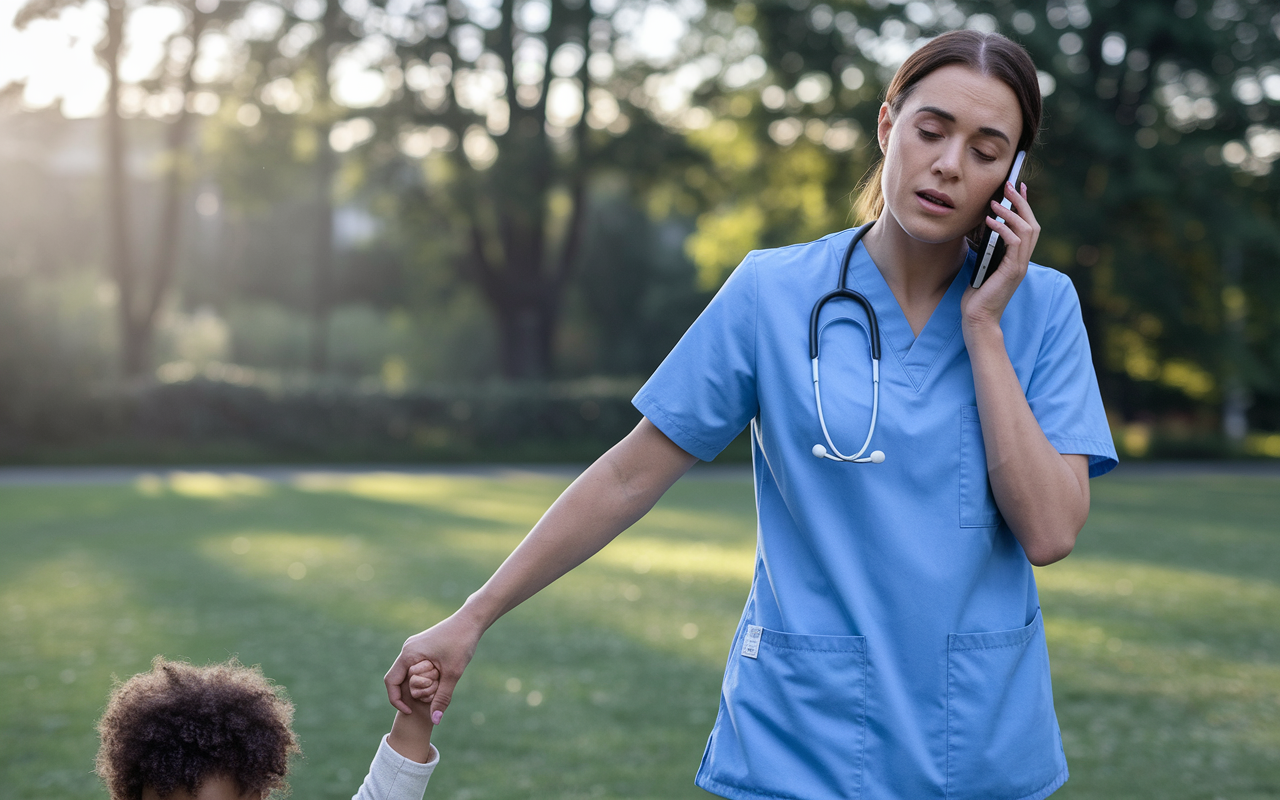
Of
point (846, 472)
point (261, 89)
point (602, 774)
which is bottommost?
point (602, 774)

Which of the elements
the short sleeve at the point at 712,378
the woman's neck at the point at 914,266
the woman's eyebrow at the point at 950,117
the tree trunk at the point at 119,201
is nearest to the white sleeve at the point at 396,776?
the short sleeve at the point at 712,378

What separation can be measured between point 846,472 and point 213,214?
5061 cm

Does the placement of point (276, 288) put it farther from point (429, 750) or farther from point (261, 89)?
point (429, 750)

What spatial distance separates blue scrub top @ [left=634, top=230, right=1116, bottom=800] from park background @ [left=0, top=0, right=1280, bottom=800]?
2924mm

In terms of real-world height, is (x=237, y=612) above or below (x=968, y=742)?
below

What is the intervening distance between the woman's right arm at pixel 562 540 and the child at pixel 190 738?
0.34 meters

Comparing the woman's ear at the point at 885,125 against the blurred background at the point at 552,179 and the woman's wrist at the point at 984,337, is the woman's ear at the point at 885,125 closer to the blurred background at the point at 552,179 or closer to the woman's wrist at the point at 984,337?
the woman's wrist at the point at 984,337

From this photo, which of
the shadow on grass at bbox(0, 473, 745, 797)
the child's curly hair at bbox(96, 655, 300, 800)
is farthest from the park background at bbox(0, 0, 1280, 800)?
the child's curly hair at bbox(96, 655, 300, 800)

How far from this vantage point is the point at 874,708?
1.68 m

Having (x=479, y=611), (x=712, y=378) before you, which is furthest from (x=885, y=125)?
(x=479, y=611)

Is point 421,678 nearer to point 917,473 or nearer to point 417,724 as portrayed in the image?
point 417,724

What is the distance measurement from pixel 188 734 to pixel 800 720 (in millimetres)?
1098

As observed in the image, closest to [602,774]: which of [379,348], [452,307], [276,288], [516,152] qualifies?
[516,152]

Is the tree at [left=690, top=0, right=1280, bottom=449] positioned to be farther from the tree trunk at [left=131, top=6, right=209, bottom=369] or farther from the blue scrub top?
the blue scrub top
